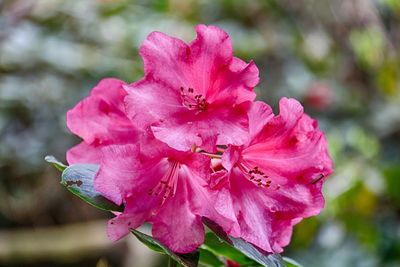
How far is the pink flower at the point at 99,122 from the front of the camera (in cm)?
85

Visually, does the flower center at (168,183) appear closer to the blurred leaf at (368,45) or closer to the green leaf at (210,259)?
the green leaf at (210,259)

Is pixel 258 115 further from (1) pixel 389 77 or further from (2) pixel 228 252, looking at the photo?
(1) pixel 389 77

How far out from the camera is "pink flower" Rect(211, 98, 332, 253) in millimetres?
760

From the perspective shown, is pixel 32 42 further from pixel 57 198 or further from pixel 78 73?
pixel 57 198

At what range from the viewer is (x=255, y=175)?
79cm

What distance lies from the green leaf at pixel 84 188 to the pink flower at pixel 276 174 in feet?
0.46

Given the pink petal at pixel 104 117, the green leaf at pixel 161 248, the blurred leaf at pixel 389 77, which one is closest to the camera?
the green leaf at pixel 161 248

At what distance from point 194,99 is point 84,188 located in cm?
16

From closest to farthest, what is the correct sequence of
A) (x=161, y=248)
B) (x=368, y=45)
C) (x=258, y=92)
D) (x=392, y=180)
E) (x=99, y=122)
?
(x=161, y=248) → (x=99, y=122) → (x=392, y=180) → (x=258, y=92) → (x=368, y=45)

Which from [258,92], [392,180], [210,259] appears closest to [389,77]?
[258,92]

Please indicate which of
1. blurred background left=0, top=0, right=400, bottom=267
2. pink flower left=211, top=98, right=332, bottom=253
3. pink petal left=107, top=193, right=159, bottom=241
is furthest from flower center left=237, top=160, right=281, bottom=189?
blurred background left=0, top=0, right=400, bottom=267

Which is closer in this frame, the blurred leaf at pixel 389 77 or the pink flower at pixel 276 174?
the pink flower at pixel 276 174

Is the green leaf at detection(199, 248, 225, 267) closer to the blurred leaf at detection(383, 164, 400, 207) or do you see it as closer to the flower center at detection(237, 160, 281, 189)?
the flower center at detection(237, 160, 281, 189)

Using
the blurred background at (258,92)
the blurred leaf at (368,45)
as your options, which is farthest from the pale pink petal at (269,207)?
the blurred leaf at (368,45)
